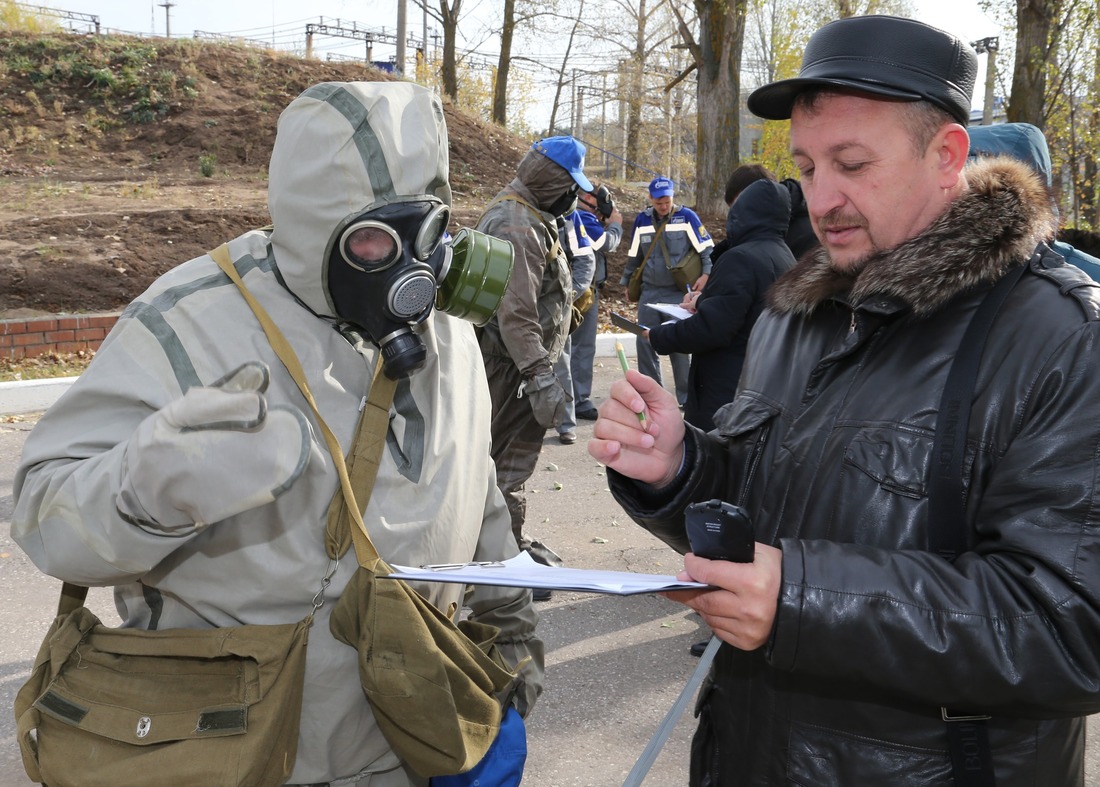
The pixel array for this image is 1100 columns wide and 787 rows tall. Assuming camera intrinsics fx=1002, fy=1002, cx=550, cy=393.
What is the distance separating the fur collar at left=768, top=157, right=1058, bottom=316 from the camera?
167cm

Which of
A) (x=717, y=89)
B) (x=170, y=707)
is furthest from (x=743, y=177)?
(x=717, y=89)

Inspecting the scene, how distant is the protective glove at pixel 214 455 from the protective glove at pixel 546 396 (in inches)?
134

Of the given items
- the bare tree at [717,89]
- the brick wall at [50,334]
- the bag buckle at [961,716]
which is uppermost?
the bare tree at [717,89]

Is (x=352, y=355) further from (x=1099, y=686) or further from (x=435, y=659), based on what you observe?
(x=1099, y=686)

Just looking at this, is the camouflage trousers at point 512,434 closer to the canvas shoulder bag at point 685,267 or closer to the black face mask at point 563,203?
the black face mask at point 563,203

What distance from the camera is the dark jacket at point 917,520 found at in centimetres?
145

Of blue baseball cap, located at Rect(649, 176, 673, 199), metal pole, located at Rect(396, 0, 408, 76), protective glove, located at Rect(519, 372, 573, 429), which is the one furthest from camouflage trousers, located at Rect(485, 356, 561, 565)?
metal pole, located at Rect(396, 0, 408, 76)

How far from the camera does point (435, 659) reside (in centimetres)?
187

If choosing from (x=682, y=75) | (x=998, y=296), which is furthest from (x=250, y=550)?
(x=682, y=75)

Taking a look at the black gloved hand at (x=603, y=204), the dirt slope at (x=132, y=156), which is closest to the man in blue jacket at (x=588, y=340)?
the black gloved hand at (x=603, y=204)

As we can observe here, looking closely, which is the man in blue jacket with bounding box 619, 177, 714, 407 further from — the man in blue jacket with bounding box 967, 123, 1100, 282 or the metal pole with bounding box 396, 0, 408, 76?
the metal pole with bounding box 396, 0, 408, 76

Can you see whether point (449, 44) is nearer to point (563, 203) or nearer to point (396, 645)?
point (563, 203)

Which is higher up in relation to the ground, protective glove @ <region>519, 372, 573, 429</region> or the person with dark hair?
the person with dark hair

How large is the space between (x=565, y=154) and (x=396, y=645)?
393cm
